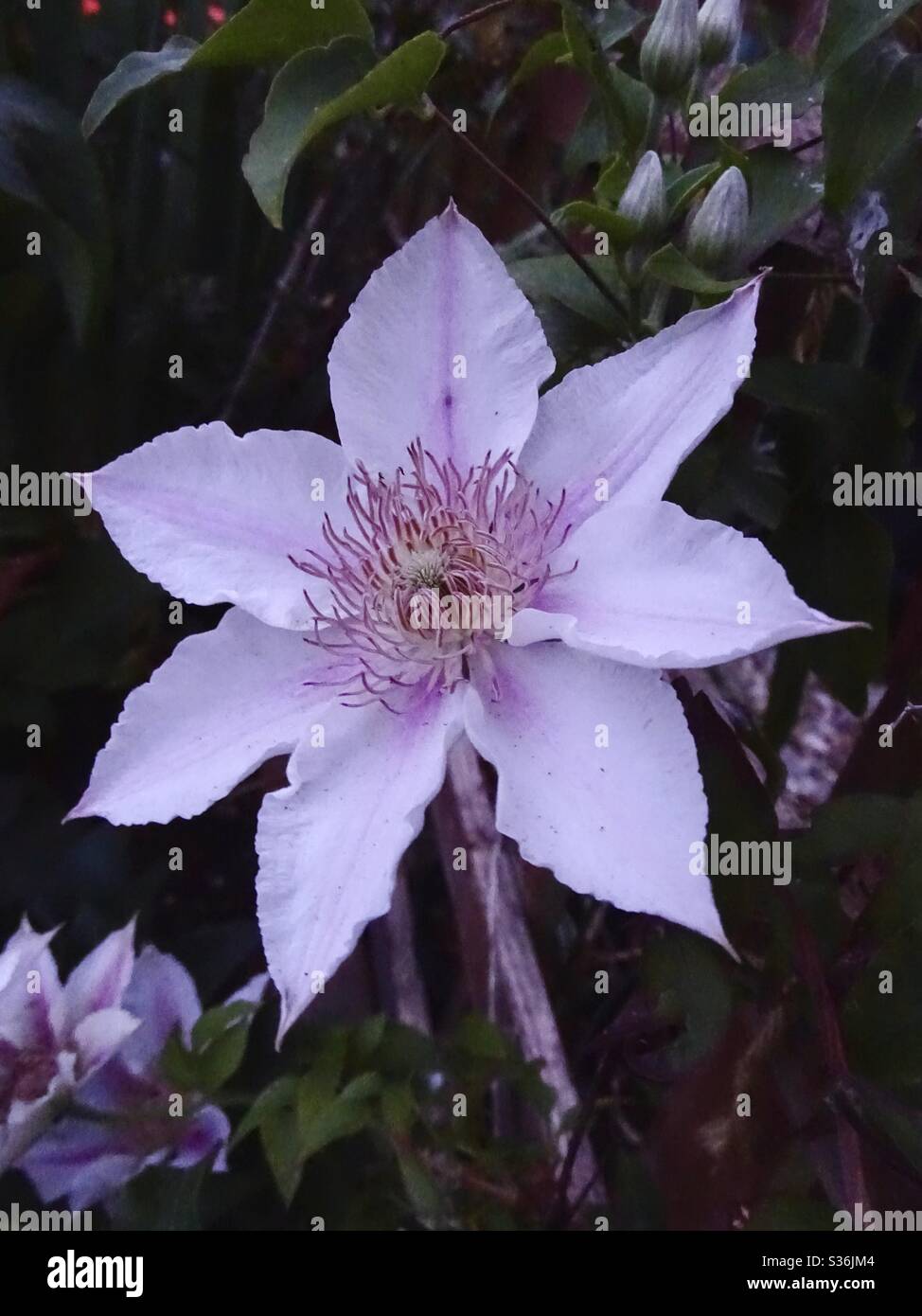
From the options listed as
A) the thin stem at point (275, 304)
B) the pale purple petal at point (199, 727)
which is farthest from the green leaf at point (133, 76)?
the thin stem at point (275, 304)

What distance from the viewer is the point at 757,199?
1.48ft

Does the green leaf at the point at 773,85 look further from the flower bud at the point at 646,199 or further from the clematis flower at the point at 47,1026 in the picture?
the clematis flower at the point at 47,1026

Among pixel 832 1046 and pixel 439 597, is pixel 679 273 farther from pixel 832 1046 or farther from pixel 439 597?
pixel 832 1046

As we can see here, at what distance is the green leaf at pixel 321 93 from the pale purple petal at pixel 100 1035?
44cm

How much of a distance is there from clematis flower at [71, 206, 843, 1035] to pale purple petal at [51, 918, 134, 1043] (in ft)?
0.87

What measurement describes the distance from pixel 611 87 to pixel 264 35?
0.43 feet

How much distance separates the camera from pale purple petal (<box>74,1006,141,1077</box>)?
0.62m

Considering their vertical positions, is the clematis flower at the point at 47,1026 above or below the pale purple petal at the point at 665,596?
below

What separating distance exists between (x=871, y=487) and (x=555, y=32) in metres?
0.25

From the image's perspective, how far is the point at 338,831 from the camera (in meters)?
0.40

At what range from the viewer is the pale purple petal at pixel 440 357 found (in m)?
0.42

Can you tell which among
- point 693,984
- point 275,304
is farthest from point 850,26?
point 275,304
